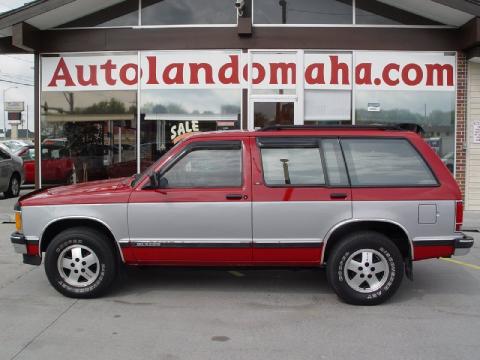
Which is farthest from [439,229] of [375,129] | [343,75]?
[343,75]

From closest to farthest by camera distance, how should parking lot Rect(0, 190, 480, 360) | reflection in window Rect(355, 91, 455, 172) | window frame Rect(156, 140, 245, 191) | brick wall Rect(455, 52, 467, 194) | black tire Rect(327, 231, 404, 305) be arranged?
parking lot Rect(0, 190, 480, 360) < black tire Rect(327, 231, 404, 305) < window frame Rect(156, 140, 245, 191) < brick wall Rect(455, 52, 467, 194) < reflection in window Rect(355, 91, 455, 172)

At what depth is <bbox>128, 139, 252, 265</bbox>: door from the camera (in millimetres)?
5508

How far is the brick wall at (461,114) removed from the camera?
1176 centimetres

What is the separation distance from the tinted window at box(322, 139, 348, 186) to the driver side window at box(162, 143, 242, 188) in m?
0.89

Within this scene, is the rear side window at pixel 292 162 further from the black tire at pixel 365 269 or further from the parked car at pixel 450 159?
the parked car at pixel 450 159

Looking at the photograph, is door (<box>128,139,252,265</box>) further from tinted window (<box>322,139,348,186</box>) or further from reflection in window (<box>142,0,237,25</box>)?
reflection in window (<box>142,0,237,25</box>)

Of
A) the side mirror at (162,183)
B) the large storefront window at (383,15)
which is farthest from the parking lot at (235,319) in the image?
the large storefront window at (383,15)

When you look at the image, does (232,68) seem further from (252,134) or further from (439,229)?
(439,229)

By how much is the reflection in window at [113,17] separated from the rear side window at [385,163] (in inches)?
315

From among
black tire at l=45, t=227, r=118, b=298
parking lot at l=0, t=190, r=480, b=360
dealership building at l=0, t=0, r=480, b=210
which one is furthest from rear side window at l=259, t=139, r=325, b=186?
dealership building at l=0, t=0, r=480, b=210

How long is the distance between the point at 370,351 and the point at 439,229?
1721 mm

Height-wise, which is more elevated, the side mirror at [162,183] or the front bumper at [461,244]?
the side mirror at [162,183]

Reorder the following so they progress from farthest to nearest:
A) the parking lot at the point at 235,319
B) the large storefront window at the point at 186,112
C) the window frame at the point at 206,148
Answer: the large storefront window at the point at 186,112 < the window frame at the point at 206,148 < the parking lot at the point at 235,319

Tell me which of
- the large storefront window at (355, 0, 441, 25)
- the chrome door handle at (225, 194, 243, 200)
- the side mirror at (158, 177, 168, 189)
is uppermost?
the large storefront window at (355, 0, 441, 25)
